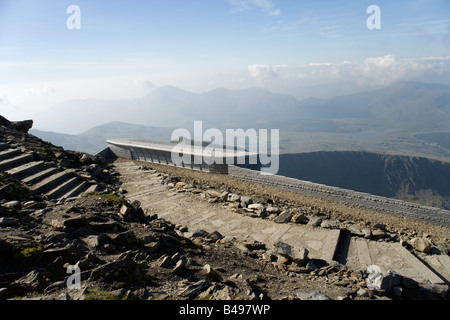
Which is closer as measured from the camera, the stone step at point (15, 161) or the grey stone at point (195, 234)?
the grey stone at point (195, 234)

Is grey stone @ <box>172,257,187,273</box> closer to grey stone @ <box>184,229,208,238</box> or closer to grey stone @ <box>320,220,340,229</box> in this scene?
grey stone @ <box>184,229,208,238</box>

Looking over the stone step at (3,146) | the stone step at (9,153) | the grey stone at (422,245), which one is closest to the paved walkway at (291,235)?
the grey stone at (422,245)

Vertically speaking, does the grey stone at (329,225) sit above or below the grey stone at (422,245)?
above

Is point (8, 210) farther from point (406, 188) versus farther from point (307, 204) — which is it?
point (406, 188)

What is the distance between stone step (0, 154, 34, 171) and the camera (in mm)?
11422

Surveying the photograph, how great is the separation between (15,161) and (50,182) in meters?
2.16

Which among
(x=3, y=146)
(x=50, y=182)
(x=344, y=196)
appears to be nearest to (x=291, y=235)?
(x=344, y=196)

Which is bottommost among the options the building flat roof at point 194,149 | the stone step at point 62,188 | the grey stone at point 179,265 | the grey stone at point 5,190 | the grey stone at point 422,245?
the grey stone at point 422,245

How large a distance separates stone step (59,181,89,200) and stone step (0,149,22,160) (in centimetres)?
314

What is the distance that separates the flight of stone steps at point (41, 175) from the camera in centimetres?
1081

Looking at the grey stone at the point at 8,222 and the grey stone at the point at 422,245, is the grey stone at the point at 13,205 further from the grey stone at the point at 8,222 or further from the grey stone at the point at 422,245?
the grey stone at the point at 422,245

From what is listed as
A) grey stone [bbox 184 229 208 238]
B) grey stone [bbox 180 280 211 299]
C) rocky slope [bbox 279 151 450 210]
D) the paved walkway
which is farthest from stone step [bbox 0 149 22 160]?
rocky slope [bbox 279 151 450 210]

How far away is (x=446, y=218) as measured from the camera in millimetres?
12438
